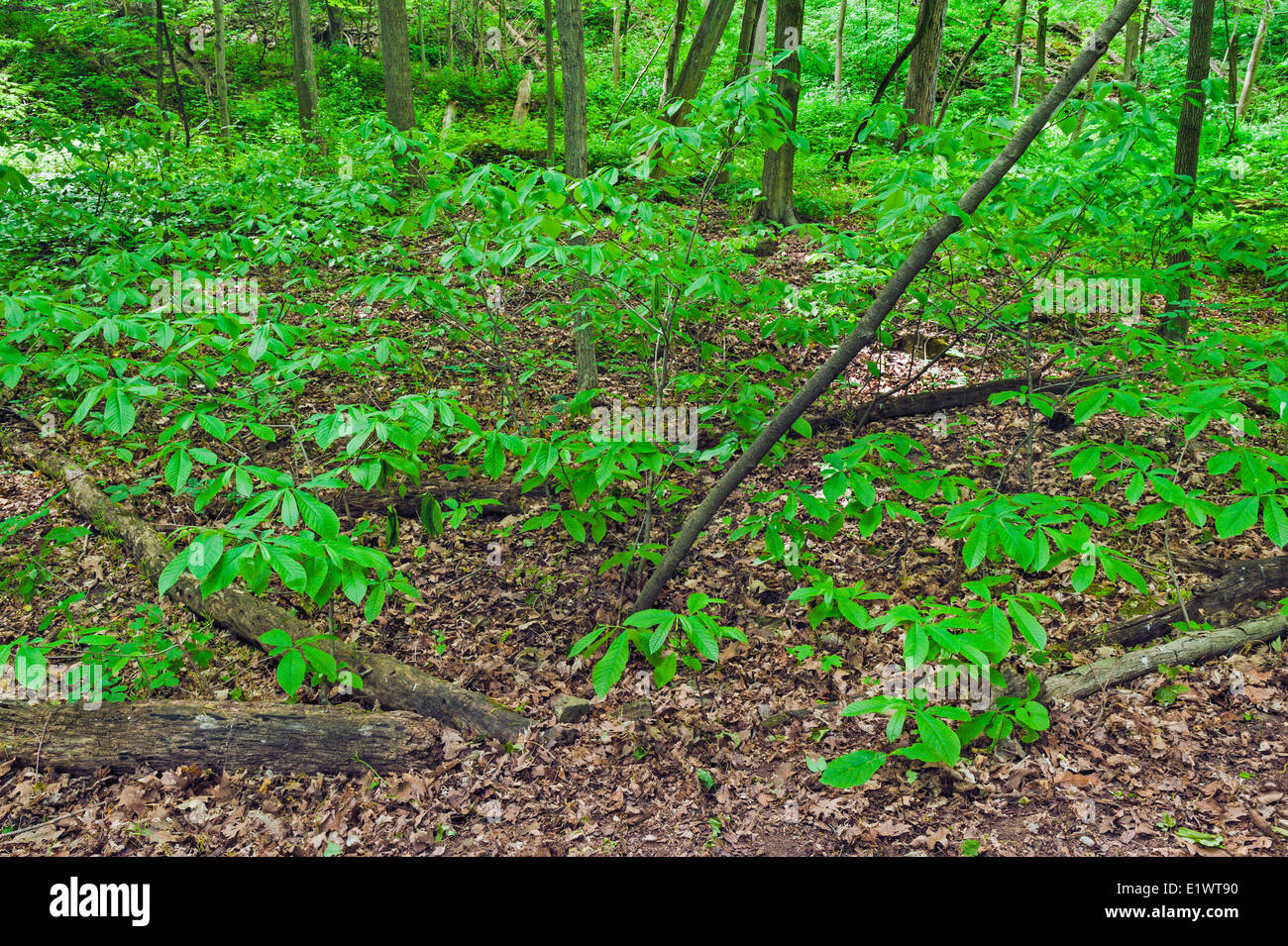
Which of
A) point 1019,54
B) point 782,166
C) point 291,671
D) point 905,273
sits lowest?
point 291,671

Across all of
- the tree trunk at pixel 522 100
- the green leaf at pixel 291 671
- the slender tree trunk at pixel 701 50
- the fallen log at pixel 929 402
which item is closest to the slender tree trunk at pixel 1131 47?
the slender tree trunk at pixel 701 50

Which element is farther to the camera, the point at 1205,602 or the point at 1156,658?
the point at 1205,602

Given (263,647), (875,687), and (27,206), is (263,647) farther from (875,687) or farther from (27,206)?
(27,206)

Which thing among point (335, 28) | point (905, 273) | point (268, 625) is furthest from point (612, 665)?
point (335, 28)

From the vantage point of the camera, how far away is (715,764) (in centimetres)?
312

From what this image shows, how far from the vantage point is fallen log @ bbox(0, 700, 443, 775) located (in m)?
3.14

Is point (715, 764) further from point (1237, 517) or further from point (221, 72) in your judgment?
point (221, 72)

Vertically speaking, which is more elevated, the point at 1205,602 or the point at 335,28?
the point at 335,28

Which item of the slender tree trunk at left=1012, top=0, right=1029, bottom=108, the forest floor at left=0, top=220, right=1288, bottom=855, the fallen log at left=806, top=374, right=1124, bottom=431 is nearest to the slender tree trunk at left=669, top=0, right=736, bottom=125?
the fallen log at left=806, top=374, right=1124, bottom=431
